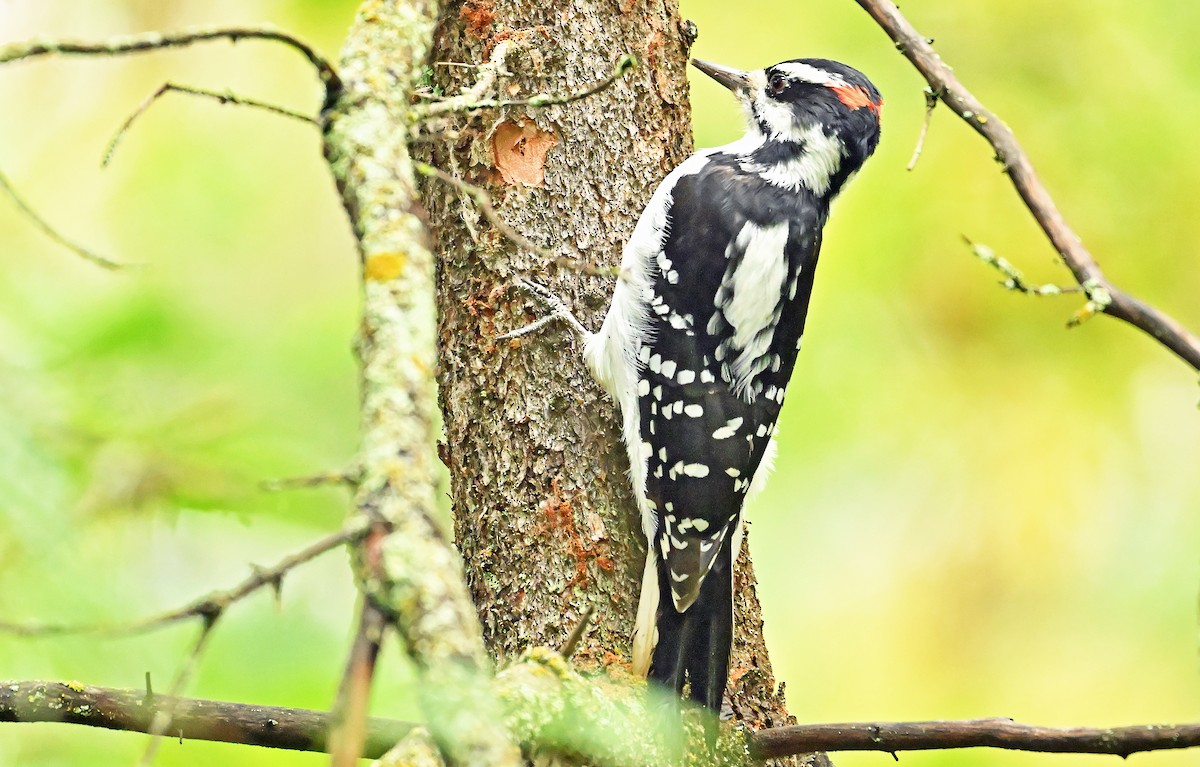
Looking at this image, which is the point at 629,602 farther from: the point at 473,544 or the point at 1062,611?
the point at 1062,611

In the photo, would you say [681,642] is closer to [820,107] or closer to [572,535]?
[572,535]

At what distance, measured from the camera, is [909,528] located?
4.86 metres

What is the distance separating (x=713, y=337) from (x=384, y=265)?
61.5 inches

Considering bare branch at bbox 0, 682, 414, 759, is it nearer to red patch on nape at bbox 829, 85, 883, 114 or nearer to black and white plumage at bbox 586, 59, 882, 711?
black and white plumage at bbox 586, 59, 882, 711

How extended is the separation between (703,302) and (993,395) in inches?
98.8

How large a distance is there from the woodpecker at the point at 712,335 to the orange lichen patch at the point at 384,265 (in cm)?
115

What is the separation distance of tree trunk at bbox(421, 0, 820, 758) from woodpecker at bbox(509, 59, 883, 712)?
0.18 feet

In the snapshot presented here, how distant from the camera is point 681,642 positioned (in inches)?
81.7

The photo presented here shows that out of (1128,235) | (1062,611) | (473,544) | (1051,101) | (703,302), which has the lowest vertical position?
(473,544)

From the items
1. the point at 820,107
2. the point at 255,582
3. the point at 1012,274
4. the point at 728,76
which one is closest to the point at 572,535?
the point at 1012,274

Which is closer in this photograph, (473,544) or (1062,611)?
→ (473,544)

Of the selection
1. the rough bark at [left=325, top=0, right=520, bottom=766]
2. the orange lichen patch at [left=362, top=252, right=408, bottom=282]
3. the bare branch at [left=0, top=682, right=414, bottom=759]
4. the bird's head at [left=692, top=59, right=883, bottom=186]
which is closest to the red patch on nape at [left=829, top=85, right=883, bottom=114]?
the bird's head at [left=692, top=59, right=883, bottom=186]

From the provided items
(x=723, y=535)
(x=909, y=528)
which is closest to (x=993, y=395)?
(x=909, y=528)

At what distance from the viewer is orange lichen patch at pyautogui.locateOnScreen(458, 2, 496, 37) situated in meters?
2.29
